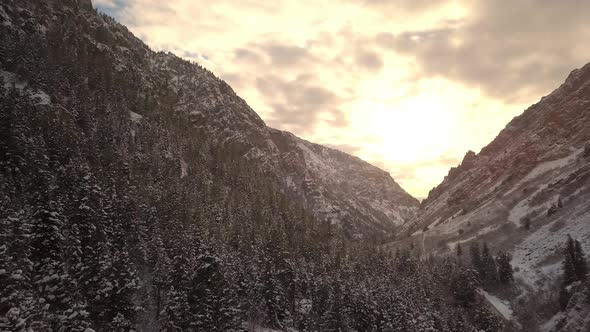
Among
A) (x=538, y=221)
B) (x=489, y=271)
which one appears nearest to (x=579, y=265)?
(x=489, y=271)

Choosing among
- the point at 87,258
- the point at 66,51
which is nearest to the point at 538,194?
the point at 87,258

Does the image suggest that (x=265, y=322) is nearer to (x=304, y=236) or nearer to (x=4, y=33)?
(x=304, y=236)

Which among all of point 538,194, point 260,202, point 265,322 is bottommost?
point 265,322

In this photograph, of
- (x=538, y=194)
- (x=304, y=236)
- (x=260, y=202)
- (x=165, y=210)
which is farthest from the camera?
(x=538, y=194)

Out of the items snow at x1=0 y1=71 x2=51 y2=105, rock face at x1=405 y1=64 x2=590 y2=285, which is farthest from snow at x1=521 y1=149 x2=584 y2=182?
snow at x1=0 y1=71 x2=51 y2=105

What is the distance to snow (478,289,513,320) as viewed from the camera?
10644cm

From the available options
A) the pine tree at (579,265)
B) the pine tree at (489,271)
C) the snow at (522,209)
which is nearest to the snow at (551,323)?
the pine tree at (579,265)

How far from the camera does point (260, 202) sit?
138500mm

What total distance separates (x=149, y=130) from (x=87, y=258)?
102 metres

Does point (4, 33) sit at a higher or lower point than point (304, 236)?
higher

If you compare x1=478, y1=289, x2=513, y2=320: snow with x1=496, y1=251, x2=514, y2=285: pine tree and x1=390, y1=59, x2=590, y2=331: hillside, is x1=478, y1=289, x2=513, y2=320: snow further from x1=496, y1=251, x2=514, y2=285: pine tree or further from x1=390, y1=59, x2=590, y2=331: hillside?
x1=496, y1=251, x2=514, y2=285: pine tree

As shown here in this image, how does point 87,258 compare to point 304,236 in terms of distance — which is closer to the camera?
point 87,258

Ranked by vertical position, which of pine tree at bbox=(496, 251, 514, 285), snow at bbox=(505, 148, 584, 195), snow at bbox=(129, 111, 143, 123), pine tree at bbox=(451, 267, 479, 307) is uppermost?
snow at bbox=(505, 148, 584, 195)

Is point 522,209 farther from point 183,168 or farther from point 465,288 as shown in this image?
point 183,168
